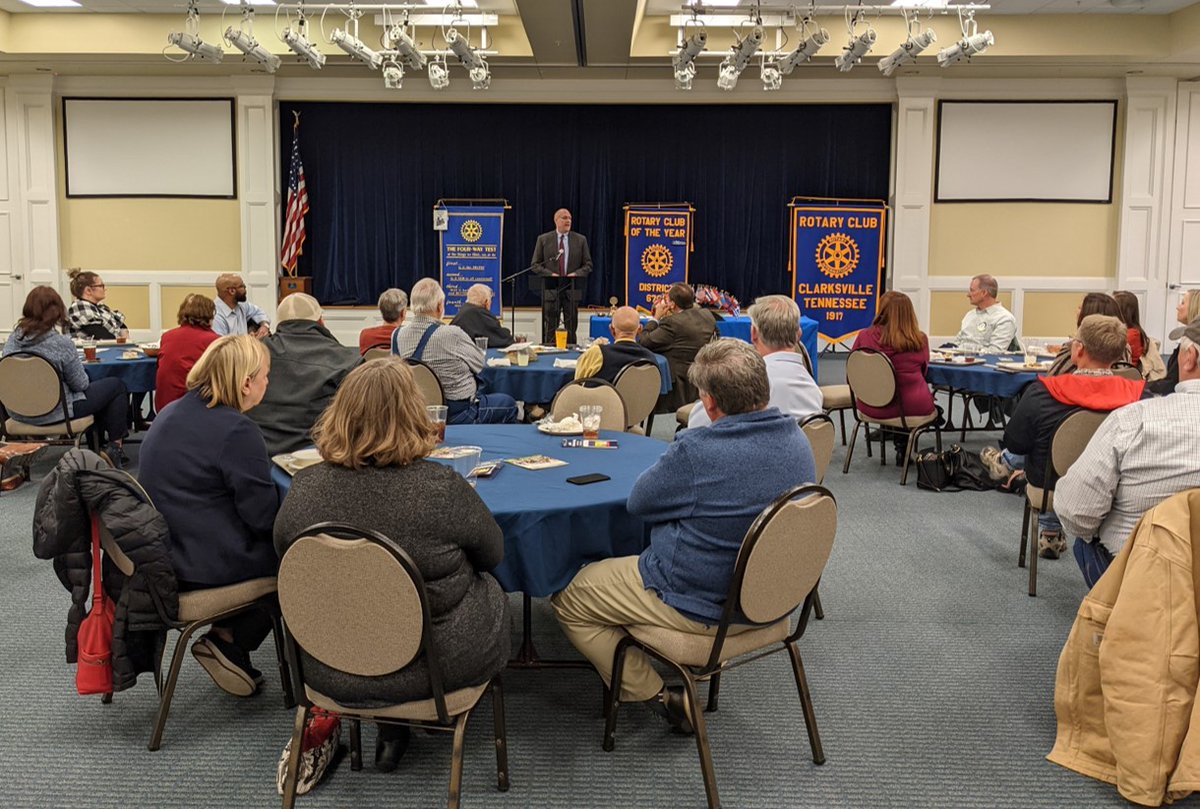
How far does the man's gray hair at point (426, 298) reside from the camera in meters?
5.59

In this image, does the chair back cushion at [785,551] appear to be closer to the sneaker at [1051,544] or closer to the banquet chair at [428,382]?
the sneaker at [1051,544]

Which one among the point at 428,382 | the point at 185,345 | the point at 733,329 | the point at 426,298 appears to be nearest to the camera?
the point at 428,382

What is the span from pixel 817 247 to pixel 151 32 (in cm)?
804

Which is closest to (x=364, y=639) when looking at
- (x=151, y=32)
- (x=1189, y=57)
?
(x=151, y=32)

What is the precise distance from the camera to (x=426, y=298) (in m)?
5.59

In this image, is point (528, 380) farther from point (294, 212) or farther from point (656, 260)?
point (294, 212)

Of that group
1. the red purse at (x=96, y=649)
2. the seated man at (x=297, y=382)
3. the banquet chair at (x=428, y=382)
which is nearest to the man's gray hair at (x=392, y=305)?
the banquet chair at (x=428, y=382)

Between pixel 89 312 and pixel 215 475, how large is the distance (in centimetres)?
566

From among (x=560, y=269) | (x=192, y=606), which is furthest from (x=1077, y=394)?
(x=560, y=269)

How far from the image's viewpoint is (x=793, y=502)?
2.47m

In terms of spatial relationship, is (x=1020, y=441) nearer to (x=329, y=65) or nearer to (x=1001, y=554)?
(x=1001, y=554)

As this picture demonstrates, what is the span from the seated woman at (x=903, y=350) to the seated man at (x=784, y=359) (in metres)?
1.80

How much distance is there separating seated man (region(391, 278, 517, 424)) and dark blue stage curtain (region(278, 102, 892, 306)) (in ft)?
24.4

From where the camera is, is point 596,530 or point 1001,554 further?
point 1001,554
